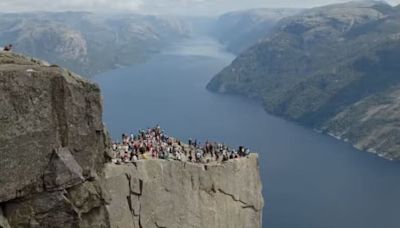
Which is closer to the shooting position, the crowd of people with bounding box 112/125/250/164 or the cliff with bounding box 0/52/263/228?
the cliff with bounding box 0/52/263/228

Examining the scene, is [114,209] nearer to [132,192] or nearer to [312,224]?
[132,192]

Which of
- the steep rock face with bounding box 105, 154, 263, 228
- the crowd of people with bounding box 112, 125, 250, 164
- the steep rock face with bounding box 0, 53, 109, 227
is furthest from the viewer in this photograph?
the crowd of people with bounding box 112, 125, 250, 164

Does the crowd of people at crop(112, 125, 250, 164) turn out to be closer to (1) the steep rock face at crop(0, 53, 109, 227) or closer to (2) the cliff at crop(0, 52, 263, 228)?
(2) the cliff at crop(0, 52, 263, 228)

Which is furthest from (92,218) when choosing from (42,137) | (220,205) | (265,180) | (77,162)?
(265,180)

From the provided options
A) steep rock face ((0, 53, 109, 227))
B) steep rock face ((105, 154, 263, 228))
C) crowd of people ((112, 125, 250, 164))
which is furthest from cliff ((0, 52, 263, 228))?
crowd of people ((112, 125, 250, 164))

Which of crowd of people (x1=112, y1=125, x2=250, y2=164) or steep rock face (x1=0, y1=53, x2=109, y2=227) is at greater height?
steep rock face (x1=0, y1=53, x2=109, y2=227)

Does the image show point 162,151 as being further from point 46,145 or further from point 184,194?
point 46,145

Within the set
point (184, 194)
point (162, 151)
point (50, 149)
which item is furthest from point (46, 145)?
point (162, 151)
